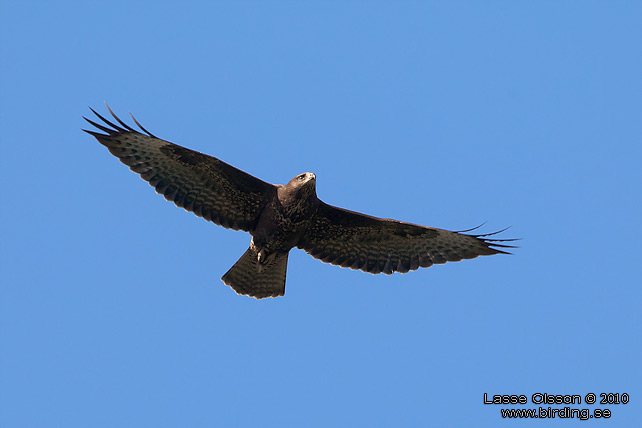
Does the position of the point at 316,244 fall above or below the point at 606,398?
above

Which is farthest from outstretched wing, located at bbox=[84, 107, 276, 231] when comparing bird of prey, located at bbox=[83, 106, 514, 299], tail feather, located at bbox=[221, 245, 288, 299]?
tail feather, located at bbox=[221, 245, 288, 299]

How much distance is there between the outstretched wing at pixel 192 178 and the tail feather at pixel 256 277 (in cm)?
70

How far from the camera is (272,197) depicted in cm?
1222

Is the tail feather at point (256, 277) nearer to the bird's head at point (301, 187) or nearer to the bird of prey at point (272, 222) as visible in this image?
the bird of prey at point (272, 222)

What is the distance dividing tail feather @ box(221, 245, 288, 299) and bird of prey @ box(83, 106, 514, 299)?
16 millimetres

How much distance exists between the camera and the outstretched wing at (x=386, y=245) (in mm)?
12742

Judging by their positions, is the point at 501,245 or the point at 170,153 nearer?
the point at 170,153

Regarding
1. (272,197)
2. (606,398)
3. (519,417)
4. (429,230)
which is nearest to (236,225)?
(272,197)

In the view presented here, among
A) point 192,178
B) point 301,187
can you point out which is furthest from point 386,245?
point 192,178

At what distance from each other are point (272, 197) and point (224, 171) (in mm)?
830

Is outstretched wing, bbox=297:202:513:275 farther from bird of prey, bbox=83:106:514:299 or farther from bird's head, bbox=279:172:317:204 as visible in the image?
bird's head, bbox=279:172:317:204

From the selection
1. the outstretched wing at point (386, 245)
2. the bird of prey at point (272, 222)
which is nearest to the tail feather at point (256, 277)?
the bird of prey at point (272, 222)

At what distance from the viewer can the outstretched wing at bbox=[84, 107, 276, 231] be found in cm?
1192

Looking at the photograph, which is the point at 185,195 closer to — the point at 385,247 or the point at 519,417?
the point at 385,247
